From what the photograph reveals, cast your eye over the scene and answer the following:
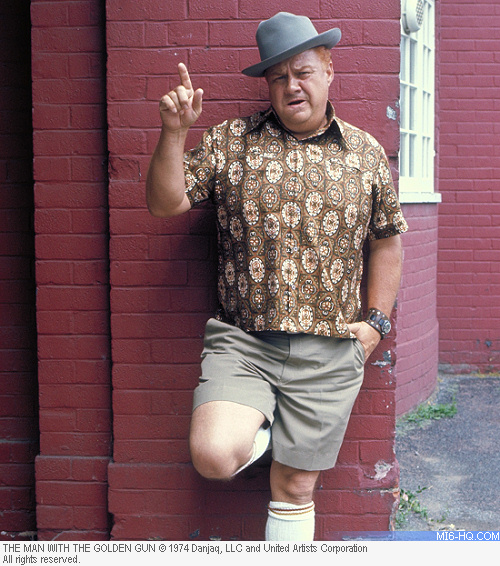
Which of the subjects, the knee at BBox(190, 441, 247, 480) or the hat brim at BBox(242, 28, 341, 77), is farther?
the hat brim at BBox(242, 28, 341, 77)

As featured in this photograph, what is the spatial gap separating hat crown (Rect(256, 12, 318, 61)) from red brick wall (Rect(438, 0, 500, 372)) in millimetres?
3927

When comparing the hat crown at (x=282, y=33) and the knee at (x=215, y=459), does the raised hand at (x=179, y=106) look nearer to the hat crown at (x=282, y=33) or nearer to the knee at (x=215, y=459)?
the hat crown at (x=282, y=33)

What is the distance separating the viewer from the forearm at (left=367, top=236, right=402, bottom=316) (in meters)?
3.12

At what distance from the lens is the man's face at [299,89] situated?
9.28ft

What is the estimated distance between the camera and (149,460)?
11.2 feet

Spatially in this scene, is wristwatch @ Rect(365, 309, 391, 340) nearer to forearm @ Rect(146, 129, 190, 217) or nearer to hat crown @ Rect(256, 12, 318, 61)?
forearm @ Rect(146, 129, 190, 217)

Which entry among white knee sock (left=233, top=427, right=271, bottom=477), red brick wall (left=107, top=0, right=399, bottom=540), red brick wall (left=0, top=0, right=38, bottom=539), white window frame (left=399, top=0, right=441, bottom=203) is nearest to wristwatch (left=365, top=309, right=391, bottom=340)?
red brick wall (left=107, top=0, right=399, bottom=540)

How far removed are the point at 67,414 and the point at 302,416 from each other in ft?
3.87

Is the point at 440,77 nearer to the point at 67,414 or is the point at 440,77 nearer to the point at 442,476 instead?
the point at 442,476

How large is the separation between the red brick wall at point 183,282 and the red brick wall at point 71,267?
0.11 metres

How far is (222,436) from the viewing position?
262 centimetres

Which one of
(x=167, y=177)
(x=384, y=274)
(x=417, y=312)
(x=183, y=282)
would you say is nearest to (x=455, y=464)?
(x=417, y=312)

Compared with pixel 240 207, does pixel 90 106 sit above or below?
above
